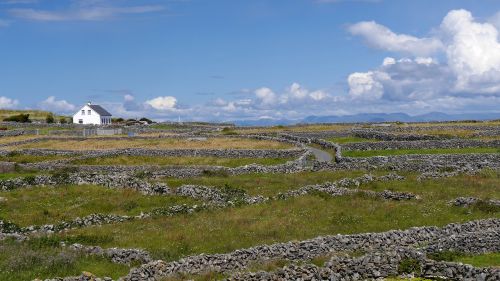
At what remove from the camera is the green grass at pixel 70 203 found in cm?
3716

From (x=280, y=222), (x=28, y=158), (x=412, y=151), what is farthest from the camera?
(x=28, y=158)

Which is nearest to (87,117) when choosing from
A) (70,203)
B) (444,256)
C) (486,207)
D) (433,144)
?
(433,144)

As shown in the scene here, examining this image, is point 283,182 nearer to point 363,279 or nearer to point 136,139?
point 363,279

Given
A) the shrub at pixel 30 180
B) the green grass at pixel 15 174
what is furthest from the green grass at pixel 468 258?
the green grass at pixel 15 174

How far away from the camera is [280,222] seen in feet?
106

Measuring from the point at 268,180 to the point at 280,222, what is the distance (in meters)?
16.4

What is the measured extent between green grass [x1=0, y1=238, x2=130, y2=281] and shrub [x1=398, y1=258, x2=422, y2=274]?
1208 centimetres

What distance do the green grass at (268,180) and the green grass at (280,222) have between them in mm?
5854

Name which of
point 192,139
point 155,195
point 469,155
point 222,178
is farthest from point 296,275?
point 192,139

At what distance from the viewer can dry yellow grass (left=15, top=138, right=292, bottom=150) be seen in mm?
82688

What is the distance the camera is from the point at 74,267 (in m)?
23.4

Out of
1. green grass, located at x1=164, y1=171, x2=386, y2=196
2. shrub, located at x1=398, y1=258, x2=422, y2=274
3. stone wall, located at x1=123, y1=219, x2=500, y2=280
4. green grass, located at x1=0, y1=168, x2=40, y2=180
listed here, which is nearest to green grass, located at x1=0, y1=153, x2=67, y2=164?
green grass, located at x1=0, y1=168, x2=40, y2=180

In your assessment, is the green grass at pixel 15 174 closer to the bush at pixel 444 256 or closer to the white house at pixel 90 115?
the bush at pixel 444 256

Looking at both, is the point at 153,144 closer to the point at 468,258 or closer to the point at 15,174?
the point at 15,174
